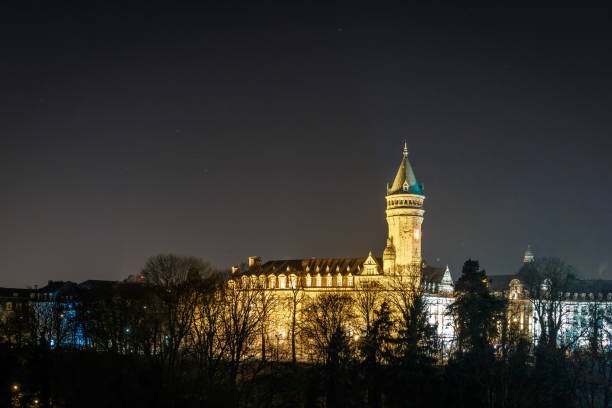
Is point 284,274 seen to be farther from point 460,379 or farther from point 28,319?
point 460,379

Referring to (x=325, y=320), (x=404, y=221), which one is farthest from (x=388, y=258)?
(x=325, y=320)

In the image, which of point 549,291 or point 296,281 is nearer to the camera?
point 549,291

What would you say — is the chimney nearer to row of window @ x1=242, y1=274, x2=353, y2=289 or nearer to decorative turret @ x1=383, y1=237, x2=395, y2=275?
row of window @ x1=242, y1=274, x2=353, y2=289

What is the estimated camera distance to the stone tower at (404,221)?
11662 centimetres

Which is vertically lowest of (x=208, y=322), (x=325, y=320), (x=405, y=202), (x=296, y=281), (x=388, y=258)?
(x=208, y=322)

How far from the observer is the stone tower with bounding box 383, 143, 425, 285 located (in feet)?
383

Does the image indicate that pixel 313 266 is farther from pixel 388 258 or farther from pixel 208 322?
pixel 208 322

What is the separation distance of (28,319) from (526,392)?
2225 inches

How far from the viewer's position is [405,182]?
117 metres

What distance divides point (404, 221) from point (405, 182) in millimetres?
6415

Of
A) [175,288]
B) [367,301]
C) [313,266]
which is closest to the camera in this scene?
[175,288]

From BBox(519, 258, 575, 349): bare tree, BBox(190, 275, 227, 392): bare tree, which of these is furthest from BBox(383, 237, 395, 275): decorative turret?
BBox(190, 275, 227, 392): bare tree

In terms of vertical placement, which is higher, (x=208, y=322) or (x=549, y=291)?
(x=549, y=291)

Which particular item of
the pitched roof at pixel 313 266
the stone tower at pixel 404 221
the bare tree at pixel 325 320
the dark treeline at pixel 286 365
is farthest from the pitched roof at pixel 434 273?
the dark treeline at pixel 286 365
